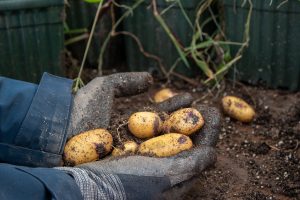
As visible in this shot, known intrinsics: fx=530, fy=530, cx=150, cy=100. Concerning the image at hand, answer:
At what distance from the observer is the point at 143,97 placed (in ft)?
8.30

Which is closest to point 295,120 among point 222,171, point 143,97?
point 222,171

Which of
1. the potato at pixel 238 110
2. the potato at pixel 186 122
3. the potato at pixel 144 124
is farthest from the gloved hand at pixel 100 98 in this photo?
the potato at pixel 238 110

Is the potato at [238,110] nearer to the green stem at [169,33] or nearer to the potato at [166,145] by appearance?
the green stem at [169,33]

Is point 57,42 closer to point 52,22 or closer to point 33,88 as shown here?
point 52,22

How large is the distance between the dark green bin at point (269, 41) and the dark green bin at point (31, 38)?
78 cm

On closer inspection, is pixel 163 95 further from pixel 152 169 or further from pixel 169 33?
pixel 152 169

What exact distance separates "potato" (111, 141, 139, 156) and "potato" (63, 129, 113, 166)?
28 mm

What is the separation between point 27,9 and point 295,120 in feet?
4.03

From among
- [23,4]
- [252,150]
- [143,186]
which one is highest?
[23,4]

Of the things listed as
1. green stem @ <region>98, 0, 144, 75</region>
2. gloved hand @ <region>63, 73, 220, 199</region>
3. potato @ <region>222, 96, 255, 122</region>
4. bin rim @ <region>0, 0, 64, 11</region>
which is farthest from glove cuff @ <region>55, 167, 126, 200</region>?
green stem @ <region>98, 0, 144, 75</region>

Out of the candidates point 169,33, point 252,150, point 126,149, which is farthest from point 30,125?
point 169,33

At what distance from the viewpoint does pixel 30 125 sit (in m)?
1.53

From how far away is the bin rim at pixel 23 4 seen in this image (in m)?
2.23

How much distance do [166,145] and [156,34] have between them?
1.20 meters
